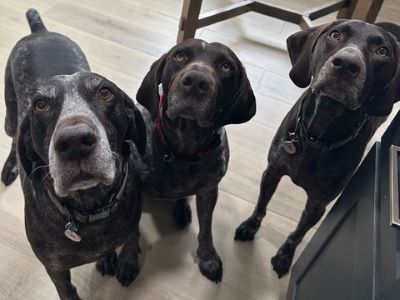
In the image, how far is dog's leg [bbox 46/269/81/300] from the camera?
161 centimetres

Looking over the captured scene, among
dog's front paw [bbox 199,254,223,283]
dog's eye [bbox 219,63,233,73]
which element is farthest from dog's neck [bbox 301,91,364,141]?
dog's front paw [bbox 199,254,223,283]

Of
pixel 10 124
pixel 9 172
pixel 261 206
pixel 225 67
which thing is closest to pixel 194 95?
pixel 225 67

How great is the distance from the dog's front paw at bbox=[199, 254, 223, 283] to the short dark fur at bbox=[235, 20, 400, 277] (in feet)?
1.31

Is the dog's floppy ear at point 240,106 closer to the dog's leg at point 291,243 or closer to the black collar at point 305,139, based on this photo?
the black collar at point 305,139

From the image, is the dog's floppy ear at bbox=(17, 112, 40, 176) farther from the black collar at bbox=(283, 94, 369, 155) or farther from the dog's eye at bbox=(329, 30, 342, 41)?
the dog's eye at bbox=(329, 30, 342, 41)

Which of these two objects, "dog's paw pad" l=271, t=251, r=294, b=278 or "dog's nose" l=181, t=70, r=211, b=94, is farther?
"dog's paw pad" l=271, t=251, r=294, b=278

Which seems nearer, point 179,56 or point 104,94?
point 104,94

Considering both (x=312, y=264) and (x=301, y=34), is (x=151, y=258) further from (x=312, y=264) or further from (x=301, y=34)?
(x=301, y=34)

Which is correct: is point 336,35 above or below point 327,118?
above

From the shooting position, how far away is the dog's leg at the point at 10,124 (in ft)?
6.77

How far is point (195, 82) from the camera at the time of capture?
57.4 inches

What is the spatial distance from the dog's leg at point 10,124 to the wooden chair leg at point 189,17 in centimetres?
128

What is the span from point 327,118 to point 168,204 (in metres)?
1.07

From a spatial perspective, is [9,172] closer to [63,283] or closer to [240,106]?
[63,283]
